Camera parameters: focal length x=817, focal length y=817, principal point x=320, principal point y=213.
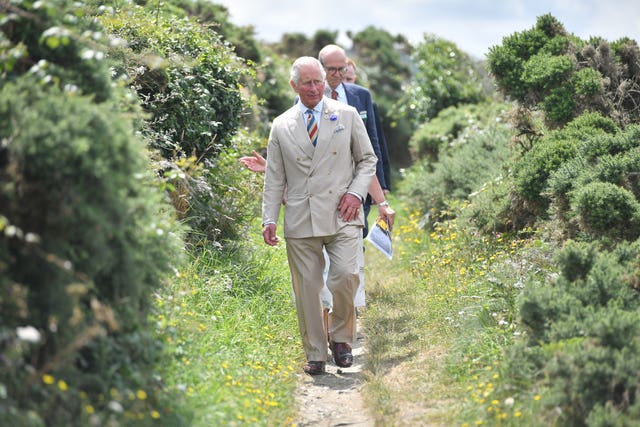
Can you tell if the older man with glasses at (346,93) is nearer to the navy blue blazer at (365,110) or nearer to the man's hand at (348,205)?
the navy blue blazer at (365,110)

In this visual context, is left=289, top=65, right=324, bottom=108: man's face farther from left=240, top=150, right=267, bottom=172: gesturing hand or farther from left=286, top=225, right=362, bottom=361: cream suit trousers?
left=286, top=225, right=362, bottom=361: cream suit trousers

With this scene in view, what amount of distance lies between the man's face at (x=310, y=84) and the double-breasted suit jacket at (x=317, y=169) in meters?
0.12

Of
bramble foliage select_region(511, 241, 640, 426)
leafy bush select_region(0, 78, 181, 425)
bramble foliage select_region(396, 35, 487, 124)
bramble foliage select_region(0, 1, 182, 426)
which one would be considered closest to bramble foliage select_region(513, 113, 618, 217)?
bramble foliage select_region(511, 241, 640, 426)

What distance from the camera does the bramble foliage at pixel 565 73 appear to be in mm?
8156

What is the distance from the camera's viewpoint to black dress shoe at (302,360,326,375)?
253 inches

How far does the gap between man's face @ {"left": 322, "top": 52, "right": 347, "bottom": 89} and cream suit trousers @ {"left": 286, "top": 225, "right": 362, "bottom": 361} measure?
1814 mm

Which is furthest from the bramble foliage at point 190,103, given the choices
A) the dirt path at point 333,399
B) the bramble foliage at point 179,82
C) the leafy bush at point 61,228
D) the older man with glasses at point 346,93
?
the leafy bush at point 61,228

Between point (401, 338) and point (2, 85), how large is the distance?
409 cm

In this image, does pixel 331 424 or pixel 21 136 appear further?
pixel 331 424

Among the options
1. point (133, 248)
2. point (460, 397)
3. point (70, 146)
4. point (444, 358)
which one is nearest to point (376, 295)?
point (444, 358)

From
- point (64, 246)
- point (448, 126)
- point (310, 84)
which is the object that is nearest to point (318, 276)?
point (310, 84)

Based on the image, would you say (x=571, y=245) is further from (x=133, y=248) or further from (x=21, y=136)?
(x=21, y=136)

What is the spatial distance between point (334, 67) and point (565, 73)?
2468mm

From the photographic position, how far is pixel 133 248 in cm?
429
